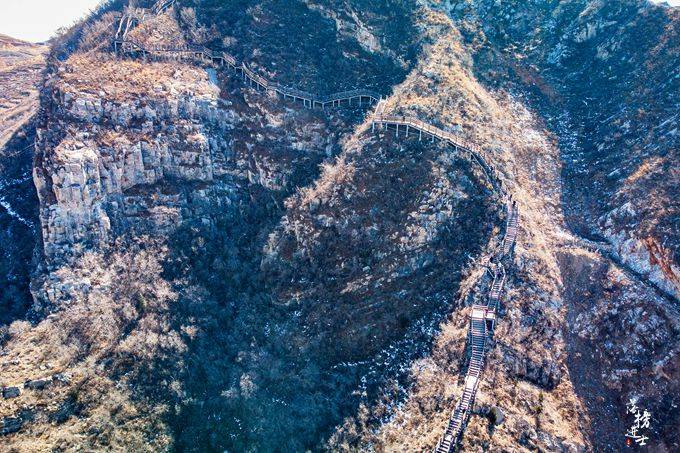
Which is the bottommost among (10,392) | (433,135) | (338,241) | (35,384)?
(10,392)

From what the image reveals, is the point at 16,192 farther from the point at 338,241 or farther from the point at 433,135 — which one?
the point at 433,135

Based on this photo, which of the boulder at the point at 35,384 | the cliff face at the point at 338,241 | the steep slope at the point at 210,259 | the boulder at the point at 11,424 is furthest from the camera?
the steep slope at the point at 210,259

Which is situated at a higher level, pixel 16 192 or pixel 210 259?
pixel 16 192

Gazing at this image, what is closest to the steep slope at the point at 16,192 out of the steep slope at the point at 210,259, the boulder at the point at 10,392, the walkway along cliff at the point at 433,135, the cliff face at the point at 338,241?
the cliff face at the point at 338,241

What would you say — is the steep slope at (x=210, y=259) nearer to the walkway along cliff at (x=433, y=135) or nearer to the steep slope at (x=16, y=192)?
the walkway along cliff at (x=433, y=135)

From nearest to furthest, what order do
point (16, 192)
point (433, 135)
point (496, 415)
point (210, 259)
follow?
1. point (496, 415)
2. point (210, 259)
3. point (433, 135)
4. point (16, 192)

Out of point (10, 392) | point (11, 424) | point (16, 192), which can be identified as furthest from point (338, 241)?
point (16, 192)
